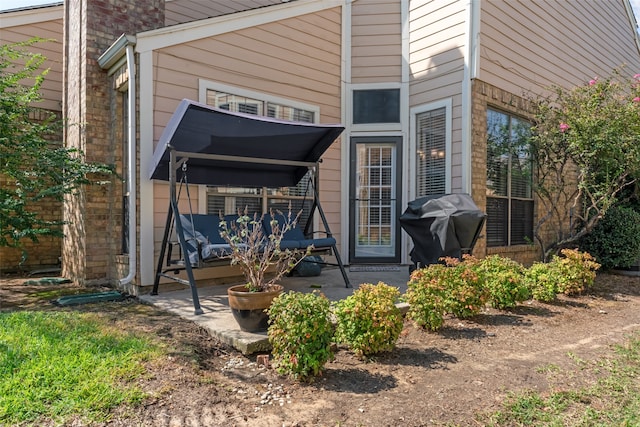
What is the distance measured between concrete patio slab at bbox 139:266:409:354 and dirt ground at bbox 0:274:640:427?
0.34 feet

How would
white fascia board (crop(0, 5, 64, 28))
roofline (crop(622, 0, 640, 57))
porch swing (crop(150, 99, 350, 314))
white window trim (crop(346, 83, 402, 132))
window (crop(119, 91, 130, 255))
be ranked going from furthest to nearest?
roofline (crop(622, 0, 640, 57)), white fascia board (crop(0, 5, 64, 28)), white window trim (crop(346, 83, 402, 132)), window (crop(119, 91, 130, 255)), porch swing (crop(150, 99, 350, 314))

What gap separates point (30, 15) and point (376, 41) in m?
5.98

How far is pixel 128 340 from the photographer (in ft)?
10.3

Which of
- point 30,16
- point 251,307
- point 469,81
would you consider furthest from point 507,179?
point 30,16

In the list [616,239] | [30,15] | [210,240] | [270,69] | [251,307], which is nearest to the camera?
[251,307]

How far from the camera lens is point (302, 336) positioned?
8.86ft

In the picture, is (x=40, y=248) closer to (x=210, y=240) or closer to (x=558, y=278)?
(x=210, y=240)

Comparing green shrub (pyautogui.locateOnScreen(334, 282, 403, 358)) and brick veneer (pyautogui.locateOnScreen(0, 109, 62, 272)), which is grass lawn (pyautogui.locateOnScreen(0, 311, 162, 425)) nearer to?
green shrub (pyautogui.locateOnScreen(334, 282, 403, 358))

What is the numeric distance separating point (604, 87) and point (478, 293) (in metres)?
3.92

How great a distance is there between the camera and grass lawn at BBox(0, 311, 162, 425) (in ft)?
7.36

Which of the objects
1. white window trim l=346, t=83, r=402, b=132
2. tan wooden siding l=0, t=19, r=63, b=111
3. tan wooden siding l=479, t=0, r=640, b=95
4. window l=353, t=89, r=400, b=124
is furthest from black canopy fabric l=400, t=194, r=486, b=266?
tan wooden siding l=0, t=19, r=63, b=111

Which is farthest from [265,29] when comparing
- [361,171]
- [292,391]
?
[292,391]

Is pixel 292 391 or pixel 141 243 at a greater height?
pixel 141 243

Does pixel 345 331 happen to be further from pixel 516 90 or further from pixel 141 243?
pixel 516 90
